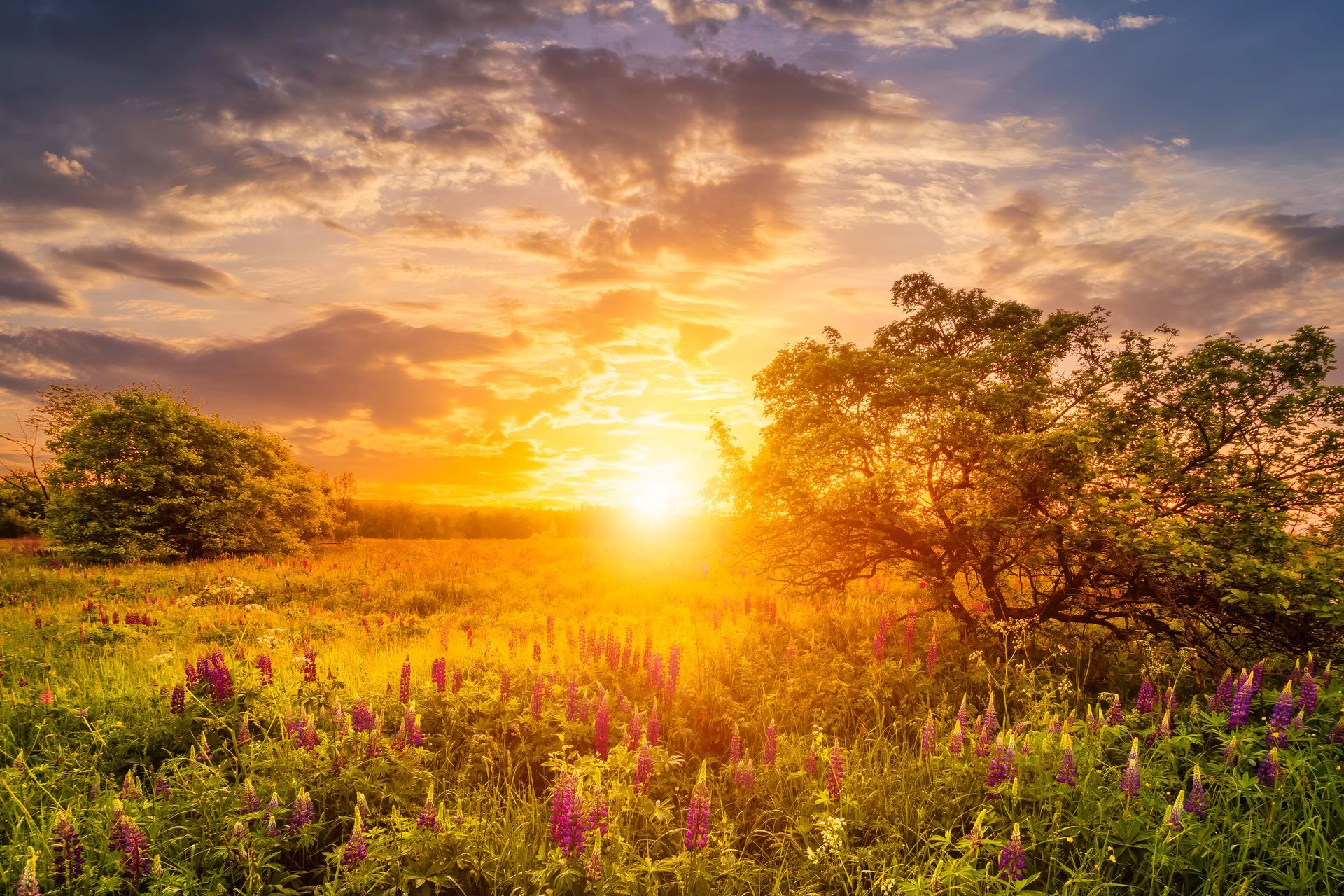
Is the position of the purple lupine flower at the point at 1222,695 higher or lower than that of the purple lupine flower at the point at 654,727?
higher

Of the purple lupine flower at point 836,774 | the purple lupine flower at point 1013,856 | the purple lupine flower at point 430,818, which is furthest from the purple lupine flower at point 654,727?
the purple lupine flower at point 1013,856

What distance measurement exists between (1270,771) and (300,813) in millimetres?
6306

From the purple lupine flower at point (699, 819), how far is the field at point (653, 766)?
2 cm

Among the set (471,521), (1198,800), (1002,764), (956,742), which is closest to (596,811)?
(1002,764)

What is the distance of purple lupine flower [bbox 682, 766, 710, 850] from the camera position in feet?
11.0

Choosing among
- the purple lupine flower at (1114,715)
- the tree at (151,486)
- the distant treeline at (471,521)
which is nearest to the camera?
the purple lupine flower at (1114,715)

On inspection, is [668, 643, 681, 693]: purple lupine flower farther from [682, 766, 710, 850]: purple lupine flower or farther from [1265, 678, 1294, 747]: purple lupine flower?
[1265, 678, 1294, 747]: purple lupine flower

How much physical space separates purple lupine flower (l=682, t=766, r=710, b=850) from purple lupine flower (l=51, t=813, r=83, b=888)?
3.54 m

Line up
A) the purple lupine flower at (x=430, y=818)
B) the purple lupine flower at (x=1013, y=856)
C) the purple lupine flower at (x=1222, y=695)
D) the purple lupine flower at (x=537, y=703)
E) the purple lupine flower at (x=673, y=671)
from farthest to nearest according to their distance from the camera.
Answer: the purple lupine flower at (x=673, y=671)
the purple lupine flower at (x=537, y=703)
the purple lupine flower at (x=1222, y=695)
the purple lupine flower at (x=430, y=818)
the purple lupine flower at (x=1013, y=856)

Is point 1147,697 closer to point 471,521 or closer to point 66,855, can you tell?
point 66,855

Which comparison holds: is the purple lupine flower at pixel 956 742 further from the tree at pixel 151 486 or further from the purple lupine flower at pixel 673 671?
the tree at pixel 151 486

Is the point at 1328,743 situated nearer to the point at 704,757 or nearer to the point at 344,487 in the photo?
the point at 704,757

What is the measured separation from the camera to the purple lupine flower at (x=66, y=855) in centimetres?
348

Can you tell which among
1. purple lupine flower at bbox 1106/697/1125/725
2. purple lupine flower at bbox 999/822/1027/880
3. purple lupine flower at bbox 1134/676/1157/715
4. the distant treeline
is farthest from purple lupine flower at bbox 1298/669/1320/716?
the distant treeline
